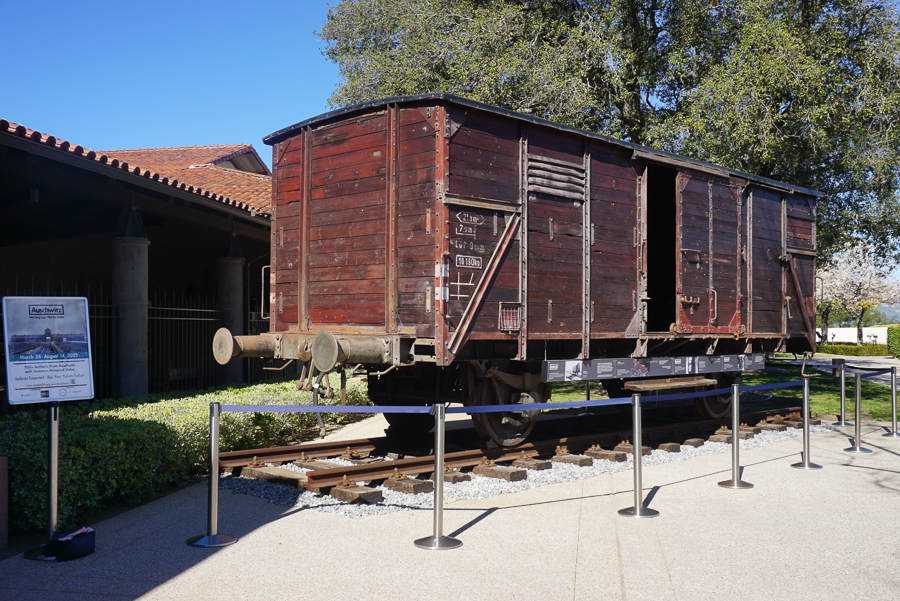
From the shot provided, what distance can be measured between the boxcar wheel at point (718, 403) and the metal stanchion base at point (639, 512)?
5550 millimetres

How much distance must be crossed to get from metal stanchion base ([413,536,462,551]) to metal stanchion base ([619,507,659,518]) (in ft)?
5.34

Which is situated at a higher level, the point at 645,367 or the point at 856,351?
the point at 645,367

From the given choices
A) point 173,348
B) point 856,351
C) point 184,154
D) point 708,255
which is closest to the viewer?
point 708,255

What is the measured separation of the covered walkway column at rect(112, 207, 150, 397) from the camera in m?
10.8

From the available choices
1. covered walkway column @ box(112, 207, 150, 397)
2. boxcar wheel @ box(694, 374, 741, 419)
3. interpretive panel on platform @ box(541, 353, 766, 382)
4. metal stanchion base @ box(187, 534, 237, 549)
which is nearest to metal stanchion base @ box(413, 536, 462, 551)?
metal stanchion base @ box(187, 534, 237, 549)

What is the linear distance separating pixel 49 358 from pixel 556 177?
5287 mm

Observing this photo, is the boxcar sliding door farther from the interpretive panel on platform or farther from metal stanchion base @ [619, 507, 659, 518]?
metal stanchion base @ [619, 507, 659, 518]

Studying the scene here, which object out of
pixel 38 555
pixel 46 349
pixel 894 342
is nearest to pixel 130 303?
pixel 46 349

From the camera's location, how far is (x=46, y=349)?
502 cm

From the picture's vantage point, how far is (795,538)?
5.39 metres

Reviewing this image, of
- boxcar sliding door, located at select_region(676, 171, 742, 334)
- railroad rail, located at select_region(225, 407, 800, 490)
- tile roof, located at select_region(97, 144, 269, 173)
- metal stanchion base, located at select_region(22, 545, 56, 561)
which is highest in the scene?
tile roof, located at select_region(97, 144, 269, 173)

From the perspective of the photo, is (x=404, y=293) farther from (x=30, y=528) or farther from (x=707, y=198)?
(x=707, y=198)

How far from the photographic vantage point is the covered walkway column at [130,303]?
10.8m

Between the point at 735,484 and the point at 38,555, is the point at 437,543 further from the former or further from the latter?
the point at 735,484
